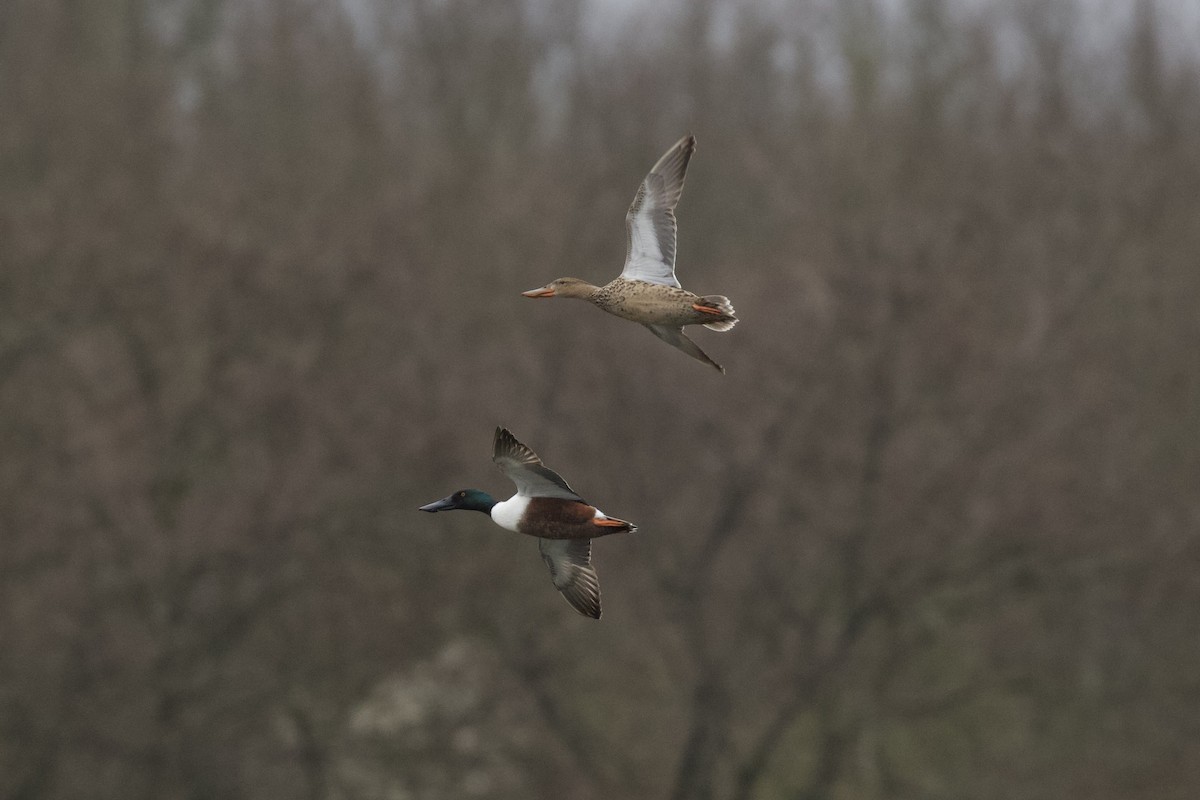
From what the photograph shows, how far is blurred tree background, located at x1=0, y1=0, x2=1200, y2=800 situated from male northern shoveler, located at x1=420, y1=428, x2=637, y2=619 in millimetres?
17380

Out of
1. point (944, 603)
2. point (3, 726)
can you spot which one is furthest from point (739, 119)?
point (3, 726)

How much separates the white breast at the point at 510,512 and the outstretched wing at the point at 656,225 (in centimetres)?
114

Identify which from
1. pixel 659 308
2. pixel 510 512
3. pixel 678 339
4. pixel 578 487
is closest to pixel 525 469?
pixel 510 512

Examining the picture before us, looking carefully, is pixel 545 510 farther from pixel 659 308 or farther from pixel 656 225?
pixel 656 225

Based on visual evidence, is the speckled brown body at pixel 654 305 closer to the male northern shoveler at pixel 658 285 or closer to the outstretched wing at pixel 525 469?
the male northern shoveler at pixel 658 285

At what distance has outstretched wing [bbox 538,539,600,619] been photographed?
17.5 ft

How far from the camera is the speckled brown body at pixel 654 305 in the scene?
5.70 m

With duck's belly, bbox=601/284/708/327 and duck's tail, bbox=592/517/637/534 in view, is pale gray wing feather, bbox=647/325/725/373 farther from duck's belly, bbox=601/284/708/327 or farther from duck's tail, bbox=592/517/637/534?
duck's tail, bbox=592/517/637/534

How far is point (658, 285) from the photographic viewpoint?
5.97m

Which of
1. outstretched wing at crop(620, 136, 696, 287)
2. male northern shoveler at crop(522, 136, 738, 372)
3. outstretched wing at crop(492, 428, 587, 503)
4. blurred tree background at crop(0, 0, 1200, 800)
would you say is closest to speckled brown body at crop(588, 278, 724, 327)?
male northern shoveler at crop(522, 136, 738, 372)

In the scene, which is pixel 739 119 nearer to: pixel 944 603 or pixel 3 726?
pixel 944 603

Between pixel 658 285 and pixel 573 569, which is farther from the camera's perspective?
pixel 658 285

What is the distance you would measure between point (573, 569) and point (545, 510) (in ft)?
1.29

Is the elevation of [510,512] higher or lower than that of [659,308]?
lower
